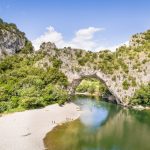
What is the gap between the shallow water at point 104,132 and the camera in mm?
44569

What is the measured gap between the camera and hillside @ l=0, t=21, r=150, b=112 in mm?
80375

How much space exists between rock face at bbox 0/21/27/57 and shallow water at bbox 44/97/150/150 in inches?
2467

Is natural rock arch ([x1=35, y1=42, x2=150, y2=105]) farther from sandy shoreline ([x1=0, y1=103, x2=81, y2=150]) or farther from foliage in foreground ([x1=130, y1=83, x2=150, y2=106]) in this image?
sandy shoreline ([x1=0, y1=103, x2=81, y2=150])

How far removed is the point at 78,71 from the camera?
9088cm

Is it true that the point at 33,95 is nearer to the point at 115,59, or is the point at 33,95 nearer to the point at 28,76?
the point at 28,76

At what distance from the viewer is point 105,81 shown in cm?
9081

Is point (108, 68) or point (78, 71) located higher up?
point (108, 68)

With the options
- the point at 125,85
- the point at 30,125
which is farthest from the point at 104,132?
the point at 125,85

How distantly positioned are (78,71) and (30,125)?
4058 centimetres

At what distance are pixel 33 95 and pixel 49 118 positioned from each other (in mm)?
12258

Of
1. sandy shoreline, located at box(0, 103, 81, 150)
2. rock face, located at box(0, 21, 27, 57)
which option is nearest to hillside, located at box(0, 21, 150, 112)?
sandy shoreline, located at box(0, 103, 81, 150)

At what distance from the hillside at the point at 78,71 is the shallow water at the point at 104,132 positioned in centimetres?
1278

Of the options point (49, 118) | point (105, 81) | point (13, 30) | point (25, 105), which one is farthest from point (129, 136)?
point (13, 30)

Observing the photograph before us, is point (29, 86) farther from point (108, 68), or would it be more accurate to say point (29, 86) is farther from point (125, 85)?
point (125, 85)
